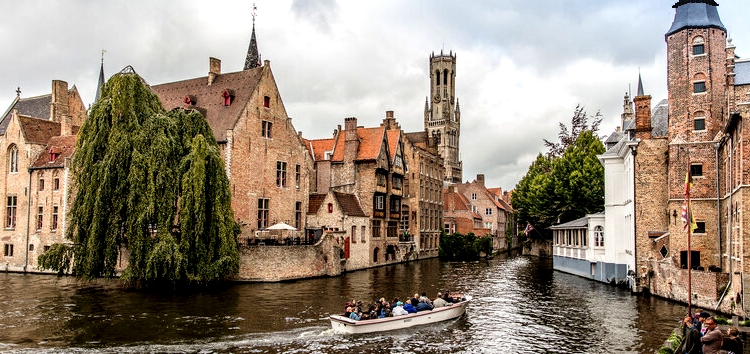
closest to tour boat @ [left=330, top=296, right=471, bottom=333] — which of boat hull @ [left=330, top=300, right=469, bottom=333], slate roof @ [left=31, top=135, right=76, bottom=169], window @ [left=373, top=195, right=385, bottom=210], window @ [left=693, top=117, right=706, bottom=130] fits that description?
boat hull @ [left=330, top=300, right=469, bottom=333]

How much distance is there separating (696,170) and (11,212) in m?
45.6

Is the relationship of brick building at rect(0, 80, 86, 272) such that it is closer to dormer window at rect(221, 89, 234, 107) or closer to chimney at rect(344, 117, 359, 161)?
dormer window at rect(221, 89, 234, 107)

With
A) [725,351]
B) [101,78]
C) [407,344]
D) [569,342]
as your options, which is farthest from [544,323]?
[101,78]

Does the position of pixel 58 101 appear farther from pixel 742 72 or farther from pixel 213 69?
pixel 742 72

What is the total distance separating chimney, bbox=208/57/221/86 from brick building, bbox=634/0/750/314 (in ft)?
104

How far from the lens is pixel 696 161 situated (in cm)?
2869

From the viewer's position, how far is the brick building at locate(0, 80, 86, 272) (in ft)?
141

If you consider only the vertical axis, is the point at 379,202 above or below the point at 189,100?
below

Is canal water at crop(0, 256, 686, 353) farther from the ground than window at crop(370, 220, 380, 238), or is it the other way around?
window at crop(370, 220, 380, 238)

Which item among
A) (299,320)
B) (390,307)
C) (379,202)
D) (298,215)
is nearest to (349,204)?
(298,215)

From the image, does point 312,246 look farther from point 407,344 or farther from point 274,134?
point 407,344

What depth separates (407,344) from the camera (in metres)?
20.0

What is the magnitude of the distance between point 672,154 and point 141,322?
25438 millimetres

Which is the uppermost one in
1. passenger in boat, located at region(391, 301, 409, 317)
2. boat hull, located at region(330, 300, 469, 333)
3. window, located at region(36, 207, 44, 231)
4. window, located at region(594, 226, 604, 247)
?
window, located at region(36, 207, 44, 231)
